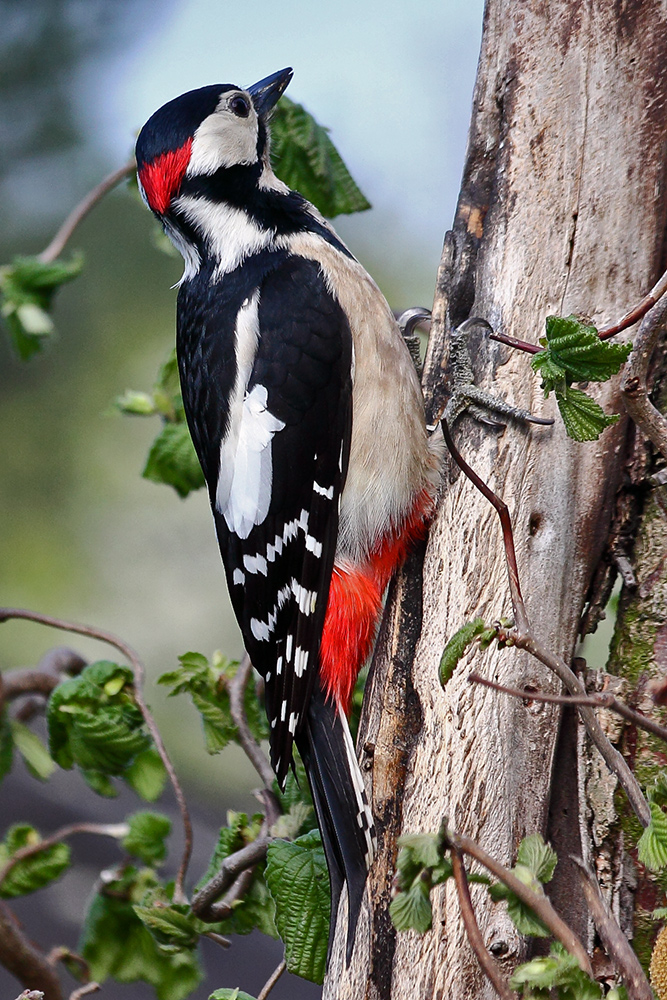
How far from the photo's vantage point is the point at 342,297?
1.58 metres

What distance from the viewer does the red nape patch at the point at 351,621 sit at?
1516mm

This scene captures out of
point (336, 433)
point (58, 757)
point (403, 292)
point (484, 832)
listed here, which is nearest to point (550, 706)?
point (484, 832)

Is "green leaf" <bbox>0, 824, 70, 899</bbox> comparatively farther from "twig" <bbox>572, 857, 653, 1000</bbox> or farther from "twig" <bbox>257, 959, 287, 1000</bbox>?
"twig" <bbox>572, 857, 653, 1000</bbox>

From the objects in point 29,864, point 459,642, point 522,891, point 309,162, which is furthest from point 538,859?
point 309,162

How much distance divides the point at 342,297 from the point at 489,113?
37cm

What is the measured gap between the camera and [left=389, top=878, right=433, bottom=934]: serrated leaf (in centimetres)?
83

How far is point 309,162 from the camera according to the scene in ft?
6.01

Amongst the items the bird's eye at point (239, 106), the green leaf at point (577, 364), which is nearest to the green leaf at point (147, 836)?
the green leaf at point (577, 364)

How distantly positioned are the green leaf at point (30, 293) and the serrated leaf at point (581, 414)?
119 cm

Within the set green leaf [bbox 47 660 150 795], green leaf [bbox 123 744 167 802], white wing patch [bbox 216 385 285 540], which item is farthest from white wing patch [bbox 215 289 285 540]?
green leaf [bbox 123 744 167 802]

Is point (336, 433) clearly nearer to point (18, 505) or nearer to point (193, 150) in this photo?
point (193, 150)

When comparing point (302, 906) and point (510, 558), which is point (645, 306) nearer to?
point (510, 558)

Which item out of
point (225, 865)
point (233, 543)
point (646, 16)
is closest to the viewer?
point (646, 16)

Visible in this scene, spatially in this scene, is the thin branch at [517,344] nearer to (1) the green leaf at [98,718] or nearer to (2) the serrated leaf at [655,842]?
(2) the serrated leaf at [655,842]
